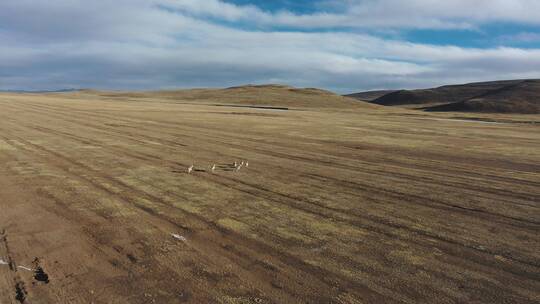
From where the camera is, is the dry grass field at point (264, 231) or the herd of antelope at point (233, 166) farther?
the herd of antelope at point (233, 166)

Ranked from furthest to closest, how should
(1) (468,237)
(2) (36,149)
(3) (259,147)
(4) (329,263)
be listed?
(3) (259,147), (2) (36,149), (1) (468,237), (4) (329,263)

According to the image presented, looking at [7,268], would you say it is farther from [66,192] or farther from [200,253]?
[66,192]

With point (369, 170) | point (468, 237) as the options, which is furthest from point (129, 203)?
point (369, 170)

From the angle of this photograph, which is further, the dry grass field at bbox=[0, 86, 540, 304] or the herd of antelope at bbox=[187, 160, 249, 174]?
the herd of antelope at bbox=[187, 160, 249, 174]

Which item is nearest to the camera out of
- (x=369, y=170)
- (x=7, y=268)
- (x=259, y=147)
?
(x=7, y=268)

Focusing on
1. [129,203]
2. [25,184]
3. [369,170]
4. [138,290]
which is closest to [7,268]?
[138,290]

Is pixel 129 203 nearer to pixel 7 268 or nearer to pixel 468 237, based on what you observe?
pixel 7 268

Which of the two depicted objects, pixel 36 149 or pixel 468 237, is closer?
pixel 468 237

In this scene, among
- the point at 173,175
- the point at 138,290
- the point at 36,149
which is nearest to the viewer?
the point at 138,290

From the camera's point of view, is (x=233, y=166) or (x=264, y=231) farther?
(x=233, y=166)
